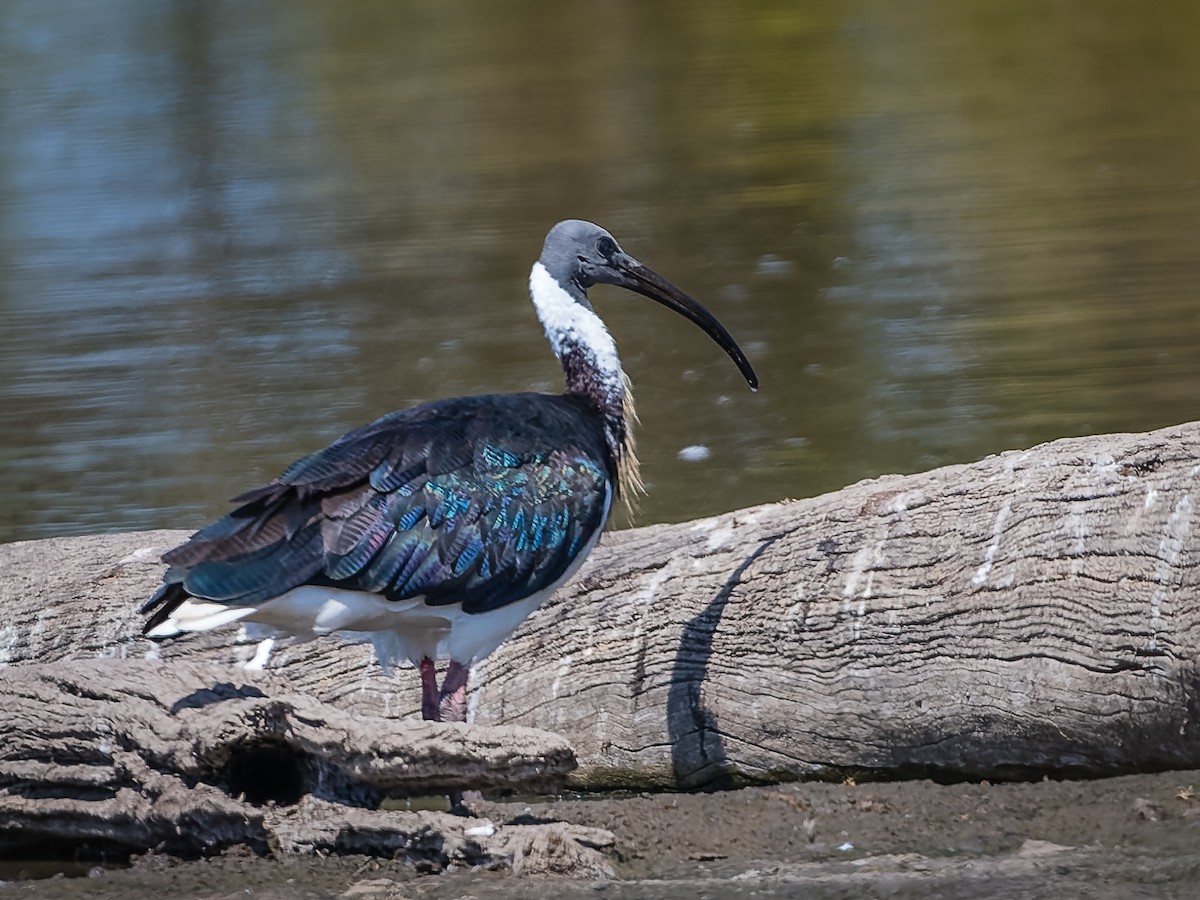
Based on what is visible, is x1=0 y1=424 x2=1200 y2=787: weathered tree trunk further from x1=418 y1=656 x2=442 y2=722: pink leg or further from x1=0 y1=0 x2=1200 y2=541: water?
x1=0 y1=0 x2=1200 y2=541: water

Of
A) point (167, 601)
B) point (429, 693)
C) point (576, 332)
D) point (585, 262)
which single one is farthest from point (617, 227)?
point (167, 601)

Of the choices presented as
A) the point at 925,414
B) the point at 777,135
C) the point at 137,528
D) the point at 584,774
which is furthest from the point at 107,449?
the point at 777,135

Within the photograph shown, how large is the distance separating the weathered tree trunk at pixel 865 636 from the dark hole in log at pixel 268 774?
3.18ft

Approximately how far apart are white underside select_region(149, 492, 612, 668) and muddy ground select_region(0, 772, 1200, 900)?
544mm

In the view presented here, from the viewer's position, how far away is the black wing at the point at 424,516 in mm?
5547

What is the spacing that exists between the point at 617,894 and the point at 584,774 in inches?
54.8

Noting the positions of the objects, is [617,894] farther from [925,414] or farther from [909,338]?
[909,338]

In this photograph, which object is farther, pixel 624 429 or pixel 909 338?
pixel 909 338

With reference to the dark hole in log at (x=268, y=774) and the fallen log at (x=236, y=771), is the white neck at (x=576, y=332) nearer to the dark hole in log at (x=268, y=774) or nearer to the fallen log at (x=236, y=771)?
the fallen log at (x=236, y=771)

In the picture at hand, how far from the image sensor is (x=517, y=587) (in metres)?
5.90

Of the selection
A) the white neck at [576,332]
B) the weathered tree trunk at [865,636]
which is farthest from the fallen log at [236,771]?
the white neck at [576,332]

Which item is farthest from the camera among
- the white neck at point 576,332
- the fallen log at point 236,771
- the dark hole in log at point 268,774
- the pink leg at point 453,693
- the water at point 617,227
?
the water at point 617,227

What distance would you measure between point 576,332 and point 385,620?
144 cm

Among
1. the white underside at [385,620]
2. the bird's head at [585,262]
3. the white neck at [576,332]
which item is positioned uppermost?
the bird's head at [585,262]
